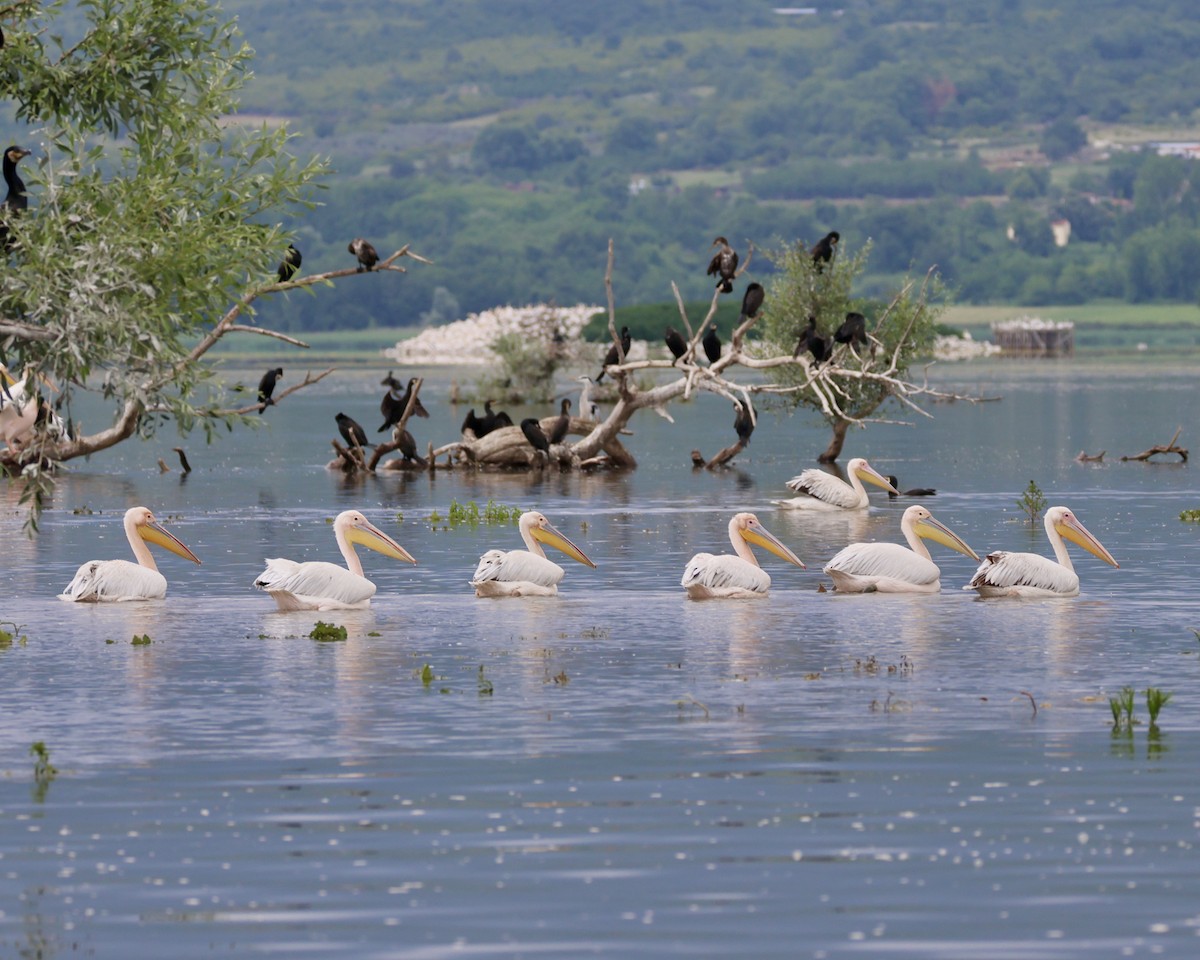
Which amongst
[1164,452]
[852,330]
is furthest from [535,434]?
[1164,452]

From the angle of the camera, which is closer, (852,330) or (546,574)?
(546,574)

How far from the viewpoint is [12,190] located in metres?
29.4

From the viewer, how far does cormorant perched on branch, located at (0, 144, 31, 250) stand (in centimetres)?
2659

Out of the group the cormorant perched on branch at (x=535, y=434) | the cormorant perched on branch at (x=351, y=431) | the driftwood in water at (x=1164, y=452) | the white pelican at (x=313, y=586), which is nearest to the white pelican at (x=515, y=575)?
the white pelican at (x=313, y=586)

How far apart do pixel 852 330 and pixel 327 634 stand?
82.0 ft

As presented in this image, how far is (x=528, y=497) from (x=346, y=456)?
29.4 feet

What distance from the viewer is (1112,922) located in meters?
11.0

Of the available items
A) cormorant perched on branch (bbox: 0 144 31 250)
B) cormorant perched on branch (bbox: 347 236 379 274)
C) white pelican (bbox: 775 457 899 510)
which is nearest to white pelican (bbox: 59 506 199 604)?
cormorant perched on branch (bbox: 0 144 31 250)

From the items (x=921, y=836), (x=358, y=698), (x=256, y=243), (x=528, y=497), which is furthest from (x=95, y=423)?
(x=921, y=836)

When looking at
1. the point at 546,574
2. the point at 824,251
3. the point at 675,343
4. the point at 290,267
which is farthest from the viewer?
the point at 824,251

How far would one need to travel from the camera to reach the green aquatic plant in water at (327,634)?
20.6 meters

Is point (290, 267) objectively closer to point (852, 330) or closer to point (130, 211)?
point (852, 330)

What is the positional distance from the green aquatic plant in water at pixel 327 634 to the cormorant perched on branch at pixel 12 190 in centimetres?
626

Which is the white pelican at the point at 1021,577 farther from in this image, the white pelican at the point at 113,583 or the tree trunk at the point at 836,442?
the tree trunk at the point at 836,442
